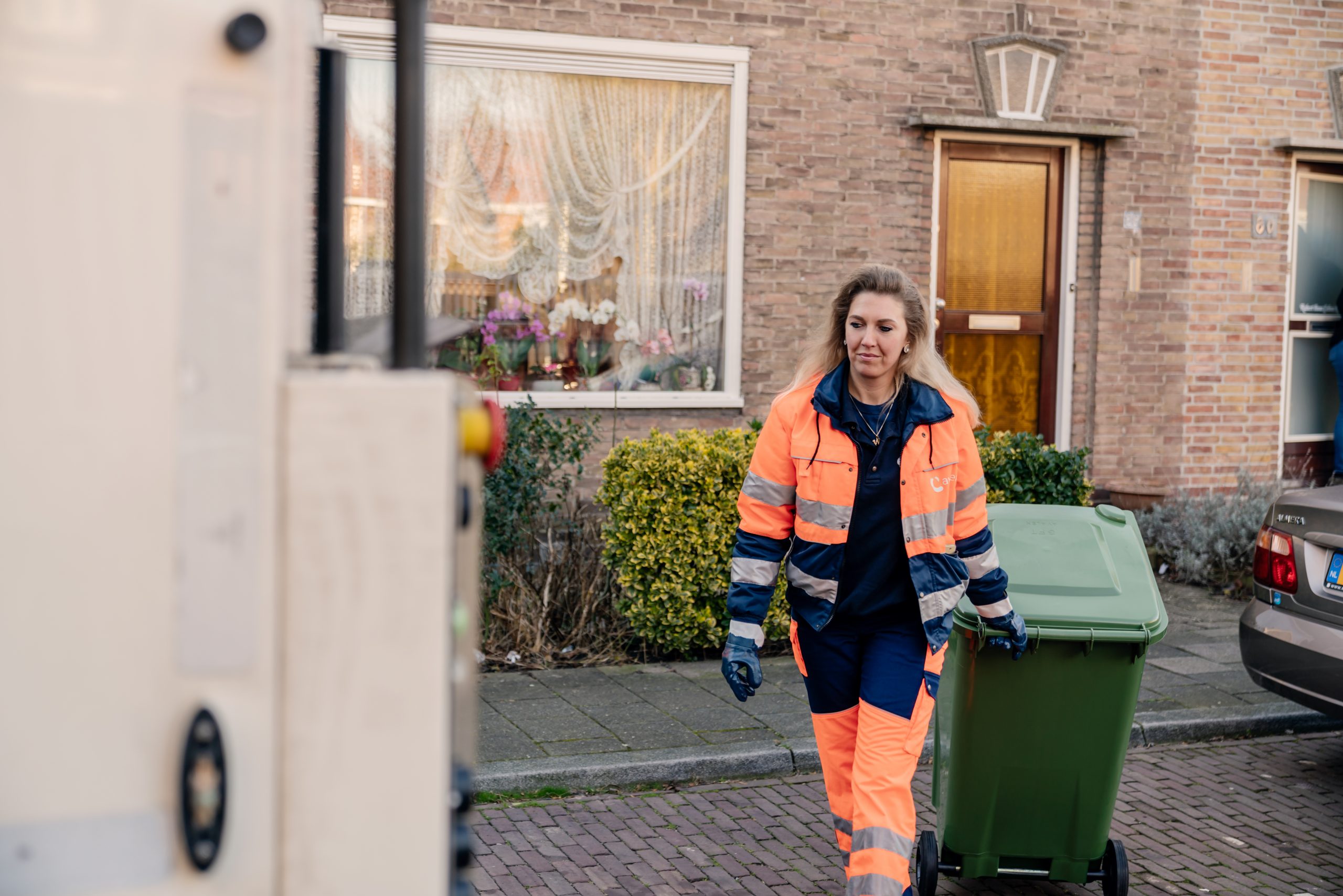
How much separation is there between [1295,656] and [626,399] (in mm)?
4811

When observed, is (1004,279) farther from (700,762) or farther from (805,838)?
(805,838)

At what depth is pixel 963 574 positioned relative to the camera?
3828 mm

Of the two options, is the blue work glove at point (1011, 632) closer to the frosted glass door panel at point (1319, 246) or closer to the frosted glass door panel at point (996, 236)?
the frosted glass door panel at point (996, 236)

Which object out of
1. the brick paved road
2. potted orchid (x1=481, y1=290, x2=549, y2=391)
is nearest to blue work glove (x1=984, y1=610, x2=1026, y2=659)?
the brick paved road

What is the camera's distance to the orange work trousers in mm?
3639

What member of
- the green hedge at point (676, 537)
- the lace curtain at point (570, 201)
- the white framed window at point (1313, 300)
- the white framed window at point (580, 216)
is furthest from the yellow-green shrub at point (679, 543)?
the white framed window at point (1313, 300)

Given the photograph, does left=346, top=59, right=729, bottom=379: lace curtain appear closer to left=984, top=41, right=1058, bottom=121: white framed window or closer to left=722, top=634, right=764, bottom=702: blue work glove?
left=984, top=41, right=1058, bottom=121: white framed window

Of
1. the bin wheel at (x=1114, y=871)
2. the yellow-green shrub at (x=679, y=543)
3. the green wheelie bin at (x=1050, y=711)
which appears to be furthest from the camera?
the yellow-green shrub at (x=679, y=543)

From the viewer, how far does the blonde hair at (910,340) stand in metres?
3.94

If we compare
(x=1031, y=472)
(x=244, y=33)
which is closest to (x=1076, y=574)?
(x=244, y=33)

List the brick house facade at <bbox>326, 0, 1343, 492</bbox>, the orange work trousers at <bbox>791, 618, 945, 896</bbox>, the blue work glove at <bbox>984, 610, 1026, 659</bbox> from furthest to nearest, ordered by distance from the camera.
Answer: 1. the brick house facade at <bbox>326, 0, 1343, 492</bbox>
2. the blue work glove at <bbox>984, 610, 1026, 659</bbox>
3. the orange work trousers at <bbox>791, 618, 945, 896</bbox>

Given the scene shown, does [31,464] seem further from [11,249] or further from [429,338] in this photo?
[429,338]

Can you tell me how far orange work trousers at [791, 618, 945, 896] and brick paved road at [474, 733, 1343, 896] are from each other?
80cm

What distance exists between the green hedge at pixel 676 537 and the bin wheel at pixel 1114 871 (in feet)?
8.68
